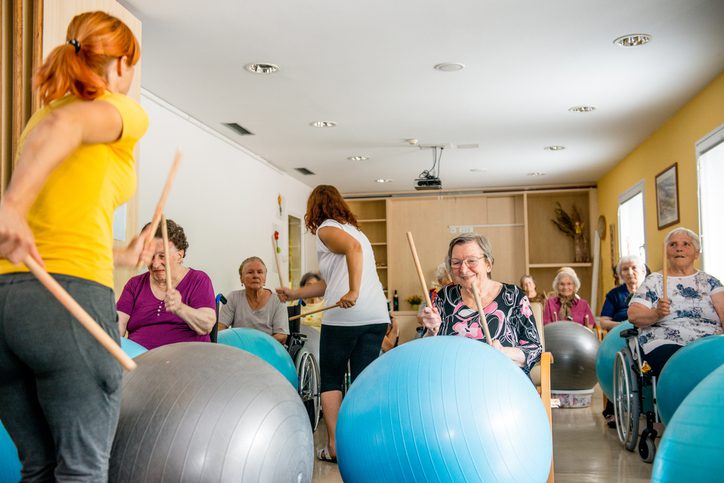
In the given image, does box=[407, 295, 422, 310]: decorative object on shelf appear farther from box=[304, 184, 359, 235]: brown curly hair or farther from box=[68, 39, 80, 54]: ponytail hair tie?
box=[68, 39, 80, 54]: ponytail hair tie

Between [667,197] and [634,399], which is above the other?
[667,197]

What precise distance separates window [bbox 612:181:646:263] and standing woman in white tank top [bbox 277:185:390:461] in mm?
5035

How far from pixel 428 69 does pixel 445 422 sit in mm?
3652

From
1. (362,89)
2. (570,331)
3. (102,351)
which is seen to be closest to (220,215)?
(362,89)

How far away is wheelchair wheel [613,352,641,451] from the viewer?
3.84 metres

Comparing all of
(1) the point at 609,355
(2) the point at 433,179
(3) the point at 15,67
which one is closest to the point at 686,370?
(1) the point at 609,355

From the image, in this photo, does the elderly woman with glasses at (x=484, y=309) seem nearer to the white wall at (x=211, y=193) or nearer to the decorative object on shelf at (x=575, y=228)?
the white wall at (x=211, y=193)

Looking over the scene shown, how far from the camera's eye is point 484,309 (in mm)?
2898

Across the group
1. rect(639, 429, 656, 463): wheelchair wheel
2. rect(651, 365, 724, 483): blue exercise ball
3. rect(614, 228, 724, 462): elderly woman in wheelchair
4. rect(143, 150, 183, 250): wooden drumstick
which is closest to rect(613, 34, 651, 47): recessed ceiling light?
rect(614, 228, 724, 462): elderly woman in wheelchair

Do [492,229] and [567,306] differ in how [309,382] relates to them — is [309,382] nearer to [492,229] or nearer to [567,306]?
[567,306]

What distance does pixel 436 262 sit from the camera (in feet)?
36.7

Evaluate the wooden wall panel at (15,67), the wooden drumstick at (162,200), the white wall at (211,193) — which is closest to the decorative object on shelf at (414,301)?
the white wall at (211,193)

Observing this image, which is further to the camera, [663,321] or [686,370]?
[663,321]

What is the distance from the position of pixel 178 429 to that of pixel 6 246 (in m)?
0.82
